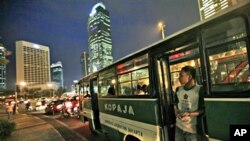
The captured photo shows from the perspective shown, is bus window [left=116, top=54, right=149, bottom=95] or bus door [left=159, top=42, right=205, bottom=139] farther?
bus window [left=116, top=54, right=149, bottom=95]

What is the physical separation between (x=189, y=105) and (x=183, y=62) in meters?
1.10

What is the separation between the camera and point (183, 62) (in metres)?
5.05

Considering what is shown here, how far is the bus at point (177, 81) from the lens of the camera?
10.8 ft

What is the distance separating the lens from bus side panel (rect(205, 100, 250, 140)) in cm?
316

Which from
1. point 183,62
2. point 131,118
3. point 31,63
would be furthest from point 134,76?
point 31,63

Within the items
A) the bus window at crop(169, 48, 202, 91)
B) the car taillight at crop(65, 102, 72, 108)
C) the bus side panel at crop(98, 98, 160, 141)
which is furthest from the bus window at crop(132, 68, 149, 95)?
the car taillight at crop(65, 102, 72, 108)

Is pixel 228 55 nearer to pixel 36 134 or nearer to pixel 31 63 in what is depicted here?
pixel 36 134

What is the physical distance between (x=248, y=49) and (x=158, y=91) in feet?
7.71

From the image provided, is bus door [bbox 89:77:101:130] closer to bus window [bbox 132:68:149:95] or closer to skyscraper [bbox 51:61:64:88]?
bus window [bbox 132:68:149:95]

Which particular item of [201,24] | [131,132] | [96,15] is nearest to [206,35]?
[201,24]

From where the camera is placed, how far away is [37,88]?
345 feet

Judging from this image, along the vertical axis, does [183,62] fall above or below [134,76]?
above

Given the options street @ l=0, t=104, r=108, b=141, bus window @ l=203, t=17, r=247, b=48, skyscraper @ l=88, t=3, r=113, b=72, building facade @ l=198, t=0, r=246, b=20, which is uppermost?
skyscraper @ l=88, t=3, r=113, b=72

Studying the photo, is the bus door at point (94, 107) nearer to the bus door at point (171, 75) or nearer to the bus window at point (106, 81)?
the bus window at point (106, 81)
